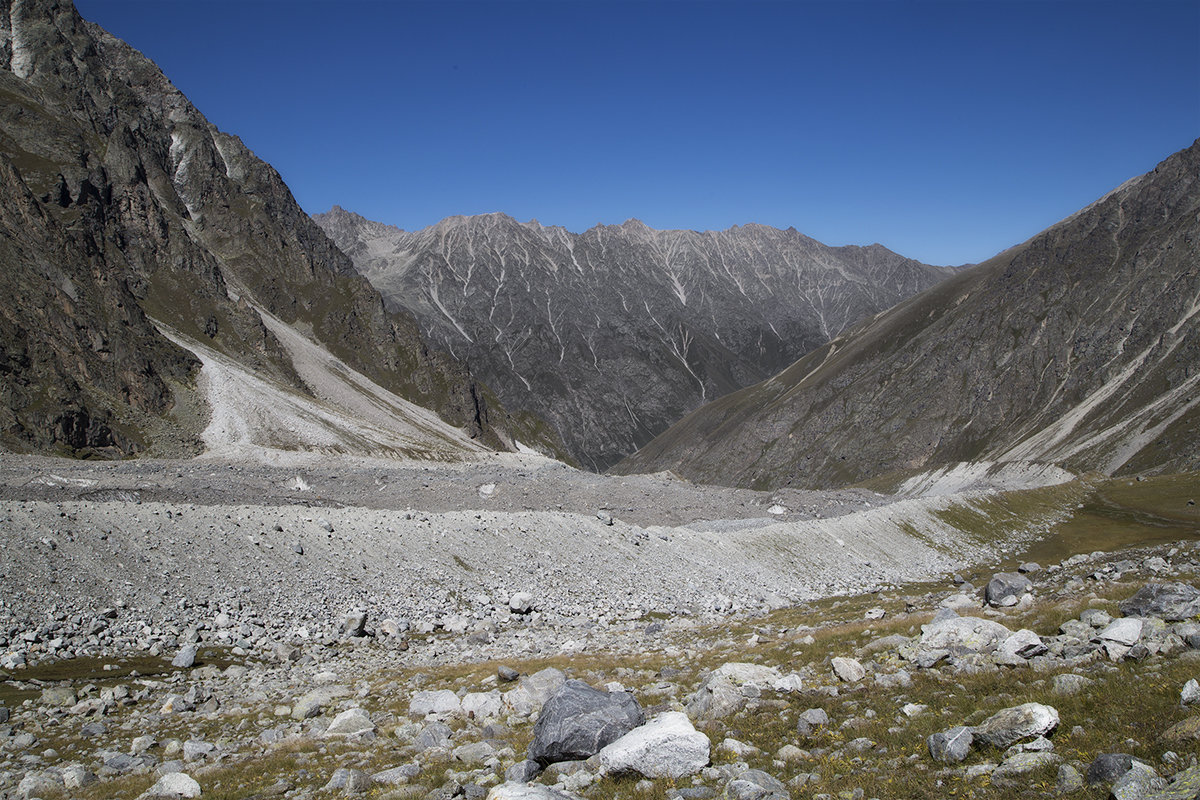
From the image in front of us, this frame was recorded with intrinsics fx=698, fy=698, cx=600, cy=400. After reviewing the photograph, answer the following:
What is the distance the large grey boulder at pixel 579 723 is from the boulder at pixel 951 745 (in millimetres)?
5551

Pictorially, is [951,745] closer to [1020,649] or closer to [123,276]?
[1020,649]

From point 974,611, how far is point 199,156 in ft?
713

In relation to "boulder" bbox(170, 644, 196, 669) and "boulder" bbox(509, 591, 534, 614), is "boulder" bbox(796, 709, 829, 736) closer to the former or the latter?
"boulder" bbox(170, 644, 196, 669)

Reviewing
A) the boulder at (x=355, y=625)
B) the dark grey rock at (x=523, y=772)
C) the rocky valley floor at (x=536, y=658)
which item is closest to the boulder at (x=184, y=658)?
the rocky valley floor at (x=536, y=658)

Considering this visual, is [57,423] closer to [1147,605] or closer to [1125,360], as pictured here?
[1147,605]

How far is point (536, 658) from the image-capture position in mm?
27375

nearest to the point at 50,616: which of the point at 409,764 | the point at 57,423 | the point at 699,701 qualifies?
the point at 409,764

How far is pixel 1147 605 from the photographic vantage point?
17719mm

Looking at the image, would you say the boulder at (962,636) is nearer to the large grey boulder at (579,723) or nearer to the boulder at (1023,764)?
the boulder at (1023,764)

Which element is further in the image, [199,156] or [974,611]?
[199,156]

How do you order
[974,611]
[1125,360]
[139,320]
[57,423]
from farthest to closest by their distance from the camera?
1. [1125,360]
2. [139,320]
3. [57,423]
4. [974,611]

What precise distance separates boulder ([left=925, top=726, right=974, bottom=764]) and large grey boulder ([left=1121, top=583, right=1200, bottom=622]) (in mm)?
8228

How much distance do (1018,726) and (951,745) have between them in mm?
1069

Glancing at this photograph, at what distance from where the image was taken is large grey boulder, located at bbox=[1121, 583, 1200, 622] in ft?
52.0
